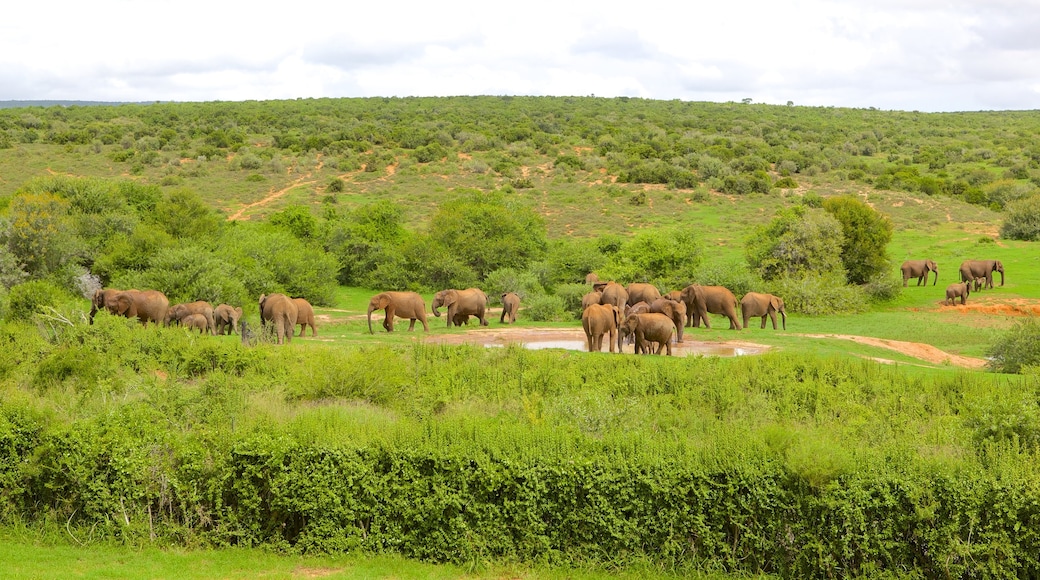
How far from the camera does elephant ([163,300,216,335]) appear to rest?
83.4 feet

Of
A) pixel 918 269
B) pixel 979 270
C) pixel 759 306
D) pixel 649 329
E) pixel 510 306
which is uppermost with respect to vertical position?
pixel 649 329

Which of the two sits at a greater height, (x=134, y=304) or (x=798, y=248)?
(x=798, y=248)

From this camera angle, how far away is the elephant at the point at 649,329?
22.4 metres

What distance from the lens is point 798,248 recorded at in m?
36.6

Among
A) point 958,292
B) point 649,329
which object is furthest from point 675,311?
point 958,292

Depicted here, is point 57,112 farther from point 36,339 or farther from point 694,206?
point 36,339

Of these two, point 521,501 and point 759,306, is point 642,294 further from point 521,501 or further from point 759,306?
point 521,501

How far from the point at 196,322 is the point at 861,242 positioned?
29187mm

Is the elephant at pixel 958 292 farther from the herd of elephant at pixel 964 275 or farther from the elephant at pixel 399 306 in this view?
the elephant at pixel 399 306

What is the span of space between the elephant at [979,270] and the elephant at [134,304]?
32.5m

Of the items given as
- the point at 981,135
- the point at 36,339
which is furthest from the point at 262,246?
the point at 981,135

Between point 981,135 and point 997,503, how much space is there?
112 m

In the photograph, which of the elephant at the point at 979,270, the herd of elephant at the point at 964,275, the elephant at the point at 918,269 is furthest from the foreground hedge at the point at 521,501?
the elephant at the point at 918,269

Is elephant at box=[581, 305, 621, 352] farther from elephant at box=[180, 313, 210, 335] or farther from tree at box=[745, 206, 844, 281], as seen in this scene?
tree at box=[745, 206, 844, 281]
